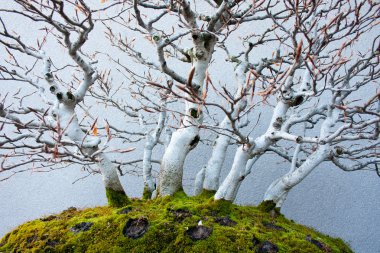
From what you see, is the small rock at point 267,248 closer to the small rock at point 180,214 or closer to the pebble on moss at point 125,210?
the small rock at point 180,214

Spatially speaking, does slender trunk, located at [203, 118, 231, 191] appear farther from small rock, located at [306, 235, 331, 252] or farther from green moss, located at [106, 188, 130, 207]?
small rock, located at [306, 235, 331, 252]

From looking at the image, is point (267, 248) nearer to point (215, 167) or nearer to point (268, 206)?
point (268, 206)

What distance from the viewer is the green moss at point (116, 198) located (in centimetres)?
216

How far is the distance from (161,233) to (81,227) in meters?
0.47

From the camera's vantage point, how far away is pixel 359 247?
3.54m

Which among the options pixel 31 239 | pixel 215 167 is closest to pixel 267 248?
pixel 215 167

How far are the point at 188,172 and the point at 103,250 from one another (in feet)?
7.83

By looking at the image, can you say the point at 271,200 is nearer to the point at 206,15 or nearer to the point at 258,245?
the point at 258,245

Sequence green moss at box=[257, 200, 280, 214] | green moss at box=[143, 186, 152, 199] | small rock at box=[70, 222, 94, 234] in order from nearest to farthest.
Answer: small rock at box=[70, 222, 94, 234], green moss at box=[257, 200, 280, 214], green moss at box=[143, 186, 152, 199]

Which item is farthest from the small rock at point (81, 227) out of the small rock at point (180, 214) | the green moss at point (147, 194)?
the green moss at point (147, 194)

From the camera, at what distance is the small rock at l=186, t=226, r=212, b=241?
170cm

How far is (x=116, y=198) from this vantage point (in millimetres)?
2168

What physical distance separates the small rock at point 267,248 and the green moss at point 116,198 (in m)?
0.95

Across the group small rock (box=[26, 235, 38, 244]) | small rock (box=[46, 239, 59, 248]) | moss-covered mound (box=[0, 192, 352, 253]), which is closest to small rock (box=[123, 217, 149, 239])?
moss-covered mound (box=[0, 192, 352, 253])
